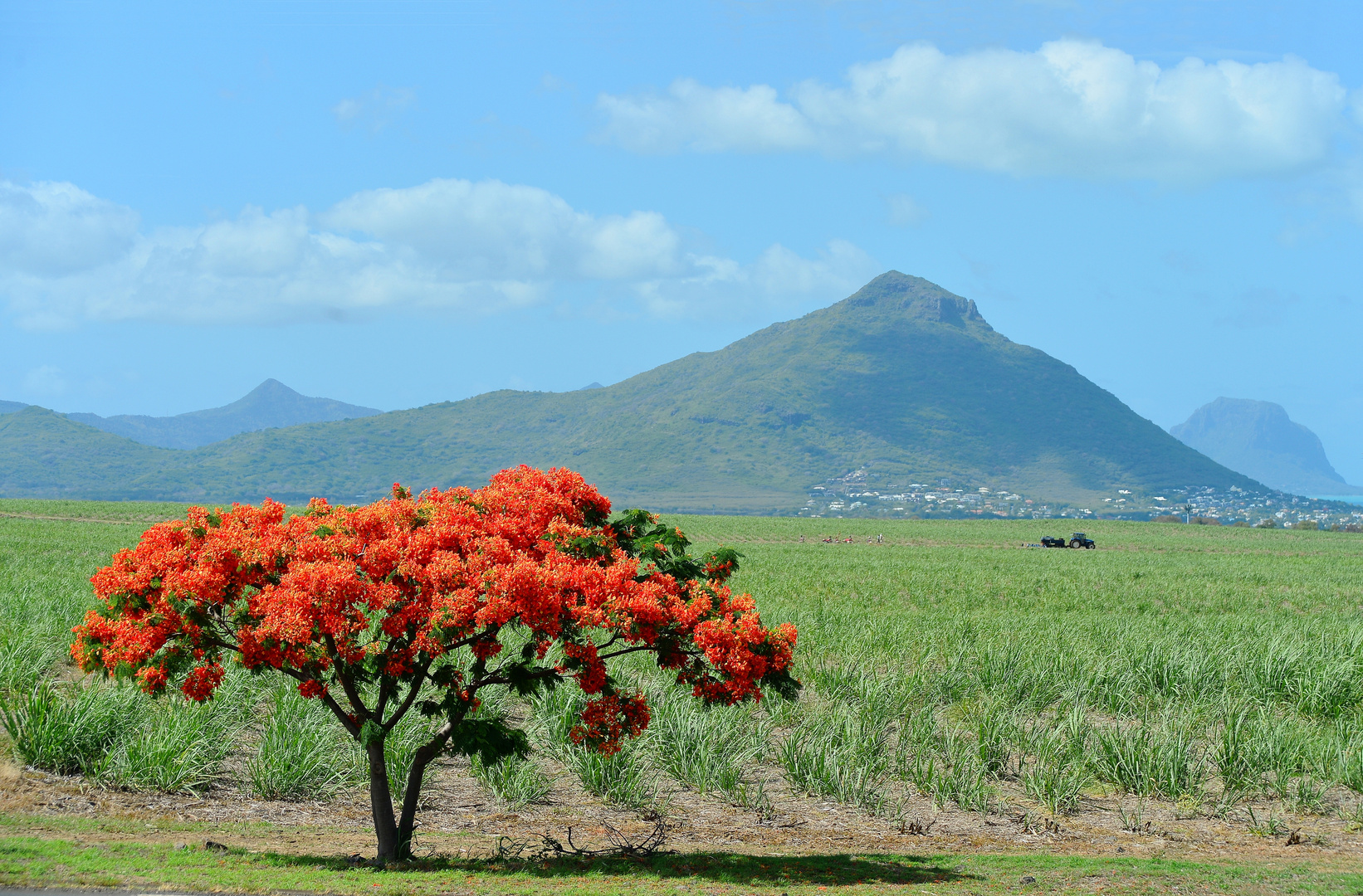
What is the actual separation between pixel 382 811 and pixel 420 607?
2.61 m

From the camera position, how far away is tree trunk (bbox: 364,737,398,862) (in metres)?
10.5

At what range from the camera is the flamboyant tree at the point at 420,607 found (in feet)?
31.2

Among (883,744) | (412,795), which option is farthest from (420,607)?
(883,744)

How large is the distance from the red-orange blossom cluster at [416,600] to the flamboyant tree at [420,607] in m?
0.02

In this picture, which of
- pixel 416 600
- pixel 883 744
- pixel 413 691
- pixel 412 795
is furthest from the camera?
pixel 883 744

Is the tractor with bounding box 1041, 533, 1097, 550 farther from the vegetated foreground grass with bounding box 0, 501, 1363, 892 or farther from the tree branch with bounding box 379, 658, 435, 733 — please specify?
the tree branch with bounding box 379, 658, 435, 733

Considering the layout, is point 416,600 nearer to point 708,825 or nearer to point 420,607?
point 420,607

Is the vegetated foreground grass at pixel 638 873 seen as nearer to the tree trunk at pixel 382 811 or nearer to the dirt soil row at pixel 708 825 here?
the tree trunk at pixel 382 811

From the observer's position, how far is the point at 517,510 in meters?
10.9

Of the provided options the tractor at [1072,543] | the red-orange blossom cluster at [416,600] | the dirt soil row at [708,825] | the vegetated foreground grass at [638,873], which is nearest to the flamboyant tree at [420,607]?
the red-orange blossom cluster at [416,600]

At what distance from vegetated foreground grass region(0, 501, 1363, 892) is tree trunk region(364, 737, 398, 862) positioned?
57cm

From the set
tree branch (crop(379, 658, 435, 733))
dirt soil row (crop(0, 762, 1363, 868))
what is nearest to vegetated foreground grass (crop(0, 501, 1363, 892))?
dirt soil row (crop(0, 762, 1363, 868))

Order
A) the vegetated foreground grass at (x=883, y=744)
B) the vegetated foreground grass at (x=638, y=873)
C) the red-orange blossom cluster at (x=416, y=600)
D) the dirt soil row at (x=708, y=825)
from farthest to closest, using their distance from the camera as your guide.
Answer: the dirt soil row at (x=708, y=825) < the vegetated foreground grass at (x=883, y=744) < the red-orange blossom cluster at (x=416, y=600) < the vegetated foreground grass at (x=638, y=873)

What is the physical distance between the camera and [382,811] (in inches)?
418
